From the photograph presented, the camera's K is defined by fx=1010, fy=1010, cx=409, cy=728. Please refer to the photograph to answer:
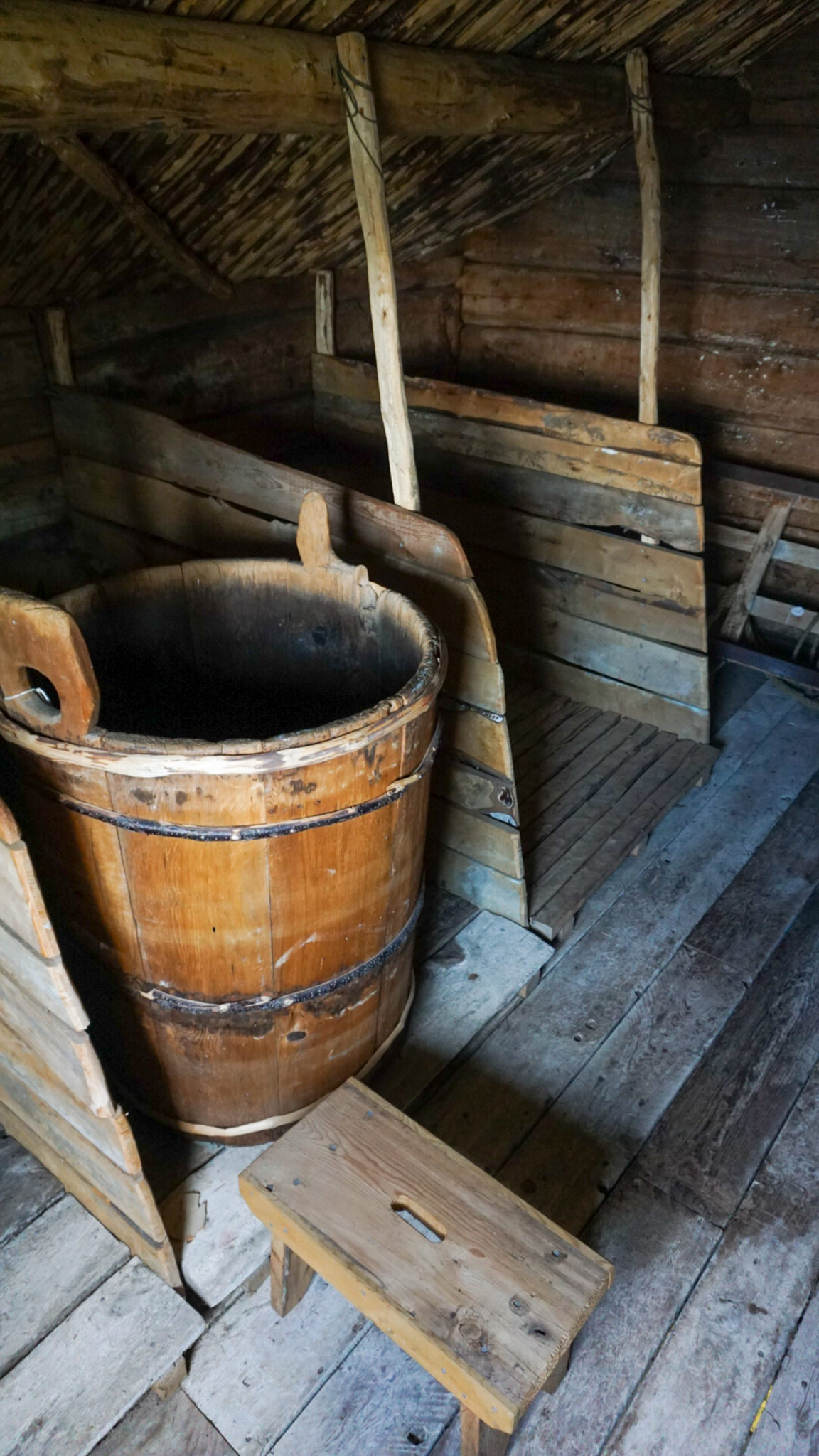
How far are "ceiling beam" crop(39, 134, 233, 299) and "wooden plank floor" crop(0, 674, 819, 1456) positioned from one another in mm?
2192

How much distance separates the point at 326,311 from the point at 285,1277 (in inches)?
141

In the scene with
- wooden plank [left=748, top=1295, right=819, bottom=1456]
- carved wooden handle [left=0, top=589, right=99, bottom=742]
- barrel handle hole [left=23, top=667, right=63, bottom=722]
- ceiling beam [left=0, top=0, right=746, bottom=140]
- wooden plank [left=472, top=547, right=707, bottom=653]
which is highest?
ceiling beam [left=0, top=0, right=746, bottom=140]

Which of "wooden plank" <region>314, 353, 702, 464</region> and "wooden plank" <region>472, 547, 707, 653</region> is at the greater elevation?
"wooden plank" <region>314, 353, 702, 464</region>

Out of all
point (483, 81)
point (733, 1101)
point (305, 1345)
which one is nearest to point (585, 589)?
point (483, 81)

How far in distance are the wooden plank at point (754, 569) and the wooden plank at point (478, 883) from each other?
6.81 ft

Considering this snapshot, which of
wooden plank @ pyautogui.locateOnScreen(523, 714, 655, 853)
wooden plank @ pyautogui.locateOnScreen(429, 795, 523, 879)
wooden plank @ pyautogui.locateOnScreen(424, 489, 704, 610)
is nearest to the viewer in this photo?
wooden plank @ pyautogui.locateOnScreen(429, 795, 523, 879)

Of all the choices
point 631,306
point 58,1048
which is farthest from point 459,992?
point 631,306

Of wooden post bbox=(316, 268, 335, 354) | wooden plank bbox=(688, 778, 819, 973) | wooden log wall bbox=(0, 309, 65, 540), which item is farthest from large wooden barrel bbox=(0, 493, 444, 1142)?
wooden post bbox=(316, 268, 335, 354)

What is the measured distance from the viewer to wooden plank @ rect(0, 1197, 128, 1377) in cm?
204

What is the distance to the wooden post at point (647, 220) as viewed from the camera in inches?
139

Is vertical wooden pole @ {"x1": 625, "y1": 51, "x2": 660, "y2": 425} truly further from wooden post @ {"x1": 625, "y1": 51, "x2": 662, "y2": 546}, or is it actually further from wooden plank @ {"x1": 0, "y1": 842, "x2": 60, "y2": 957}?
wooden plank @ {"x1": 0, "y1": 842, "x2": 60, "y2": 957}

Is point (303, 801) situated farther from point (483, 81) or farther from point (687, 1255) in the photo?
point (483, 81)

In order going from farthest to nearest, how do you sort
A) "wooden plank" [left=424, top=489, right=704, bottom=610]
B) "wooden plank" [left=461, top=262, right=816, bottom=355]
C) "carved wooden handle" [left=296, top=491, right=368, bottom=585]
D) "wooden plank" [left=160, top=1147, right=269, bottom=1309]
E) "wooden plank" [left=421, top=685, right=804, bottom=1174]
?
"wooden plank" [left=461, top=262, right=816, bottom=355] < "wooden plank" [left=424, top=489, right=704, bottom=610] < "wooden plank" [left=421, top=685, right=804, bottom=1174] < "carved wooden handle" [left=296, top=491, right=368, bottom=585] < "wooden plank" [left=160, top=1147, right=269, bottom=1309]

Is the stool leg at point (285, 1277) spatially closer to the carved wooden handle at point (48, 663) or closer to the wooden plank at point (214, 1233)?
the wooden plank at point (214, 1233)
